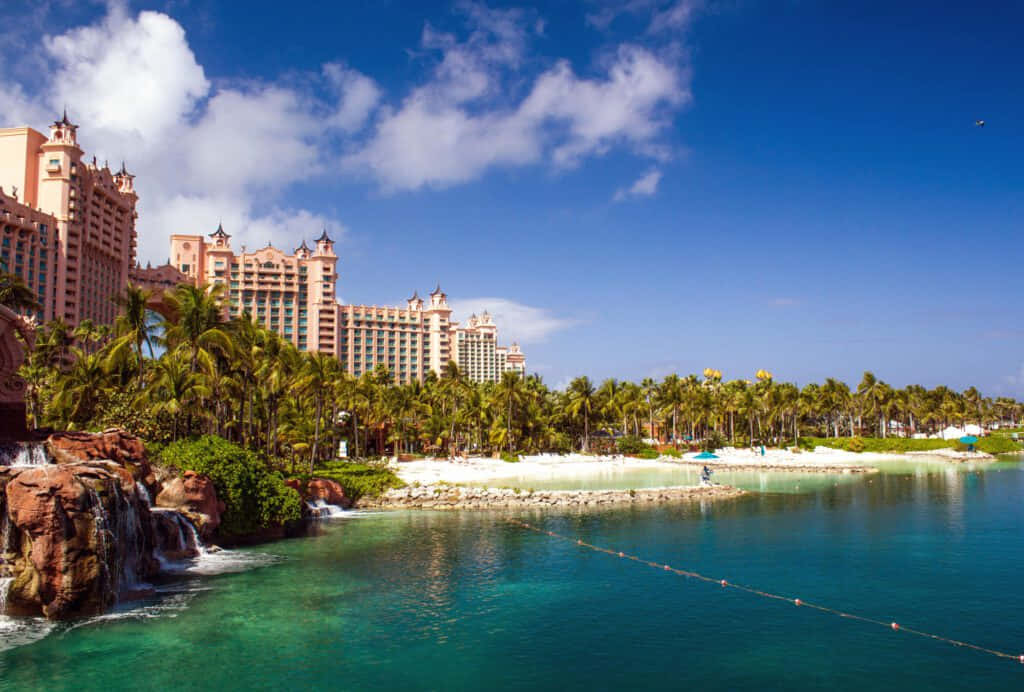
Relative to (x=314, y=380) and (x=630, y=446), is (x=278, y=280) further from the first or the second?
(x=314, y=380)

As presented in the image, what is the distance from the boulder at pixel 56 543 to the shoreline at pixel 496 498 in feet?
88.1

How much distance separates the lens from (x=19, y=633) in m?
21.4

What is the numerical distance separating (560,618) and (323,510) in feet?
86.1

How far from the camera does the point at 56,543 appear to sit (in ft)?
74.0

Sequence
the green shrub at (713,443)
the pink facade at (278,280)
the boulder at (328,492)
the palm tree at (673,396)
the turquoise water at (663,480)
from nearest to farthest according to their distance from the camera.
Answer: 1. the boulder at (328,492)
2. the turquoise water at (663,480)
3. the green shrub at (713,443)
4. the palm tree at (673,396)
5. the pink facade at (278,280)

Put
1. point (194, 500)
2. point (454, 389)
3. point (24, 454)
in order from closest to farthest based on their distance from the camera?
point (24, 454)
point (194, 500)
point (454, 389)

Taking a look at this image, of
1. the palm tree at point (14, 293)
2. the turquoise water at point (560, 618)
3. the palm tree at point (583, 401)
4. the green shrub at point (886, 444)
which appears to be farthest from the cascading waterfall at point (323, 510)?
the green shrub at point (886, 444)

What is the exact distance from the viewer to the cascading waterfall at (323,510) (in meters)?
45.2

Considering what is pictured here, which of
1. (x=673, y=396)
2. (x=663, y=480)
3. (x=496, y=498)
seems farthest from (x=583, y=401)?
(x=496, y=498)

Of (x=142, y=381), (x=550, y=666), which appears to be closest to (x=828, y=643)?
(x=550, y=666)

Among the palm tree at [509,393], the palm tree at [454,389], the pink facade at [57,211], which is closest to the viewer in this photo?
the palm tree at [509,393]

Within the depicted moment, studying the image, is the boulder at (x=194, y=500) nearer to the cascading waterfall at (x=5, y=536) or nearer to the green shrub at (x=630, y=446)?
the cascading waterfall at (x=5, y=536)

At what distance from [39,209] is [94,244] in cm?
981

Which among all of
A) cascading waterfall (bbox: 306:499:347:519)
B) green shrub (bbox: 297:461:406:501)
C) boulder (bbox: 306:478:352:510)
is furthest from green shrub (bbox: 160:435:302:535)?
green shrub (bbox: 297:461:406:501)
